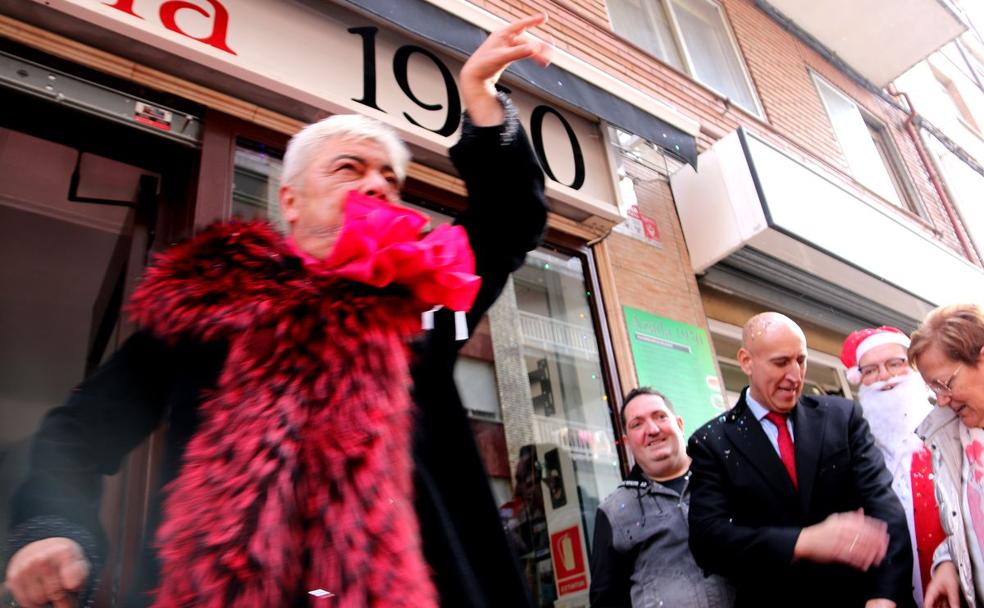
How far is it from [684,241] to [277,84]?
3412 millimetres

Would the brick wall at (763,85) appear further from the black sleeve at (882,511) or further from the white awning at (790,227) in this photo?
the black sleeve at (882,511)

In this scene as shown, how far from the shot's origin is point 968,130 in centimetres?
1270

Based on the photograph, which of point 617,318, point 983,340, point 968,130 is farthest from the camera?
point 968,130

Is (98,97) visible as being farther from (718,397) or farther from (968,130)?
(968,130)

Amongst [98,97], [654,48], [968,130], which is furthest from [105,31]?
[968,130]

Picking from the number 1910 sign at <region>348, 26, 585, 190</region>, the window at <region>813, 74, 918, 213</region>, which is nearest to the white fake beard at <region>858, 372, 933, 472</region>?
the number 1910 sign at <region>348, 26, 585, 190</region>

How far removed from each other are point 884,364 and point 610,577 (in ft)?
5.46

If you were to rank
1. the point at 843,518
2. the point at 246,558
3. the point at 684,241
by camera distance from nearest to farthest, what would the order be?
the point at 246,558 → the point at 843,518 → the point at 684,241

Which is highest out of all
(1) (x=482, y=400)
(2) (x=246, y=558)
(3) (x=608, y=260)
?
(3) (x=608, y=260)

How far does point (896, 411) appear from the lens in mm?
3125

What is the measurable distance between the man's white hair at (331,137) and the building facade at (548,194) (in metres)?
0.70

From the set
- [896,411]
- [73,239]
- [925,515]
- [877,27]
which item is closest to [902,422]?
[896,411]

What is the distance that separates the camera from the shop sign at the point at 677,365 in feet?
14.8

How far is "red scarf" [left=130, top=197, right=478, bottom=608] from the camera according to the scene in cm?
93
